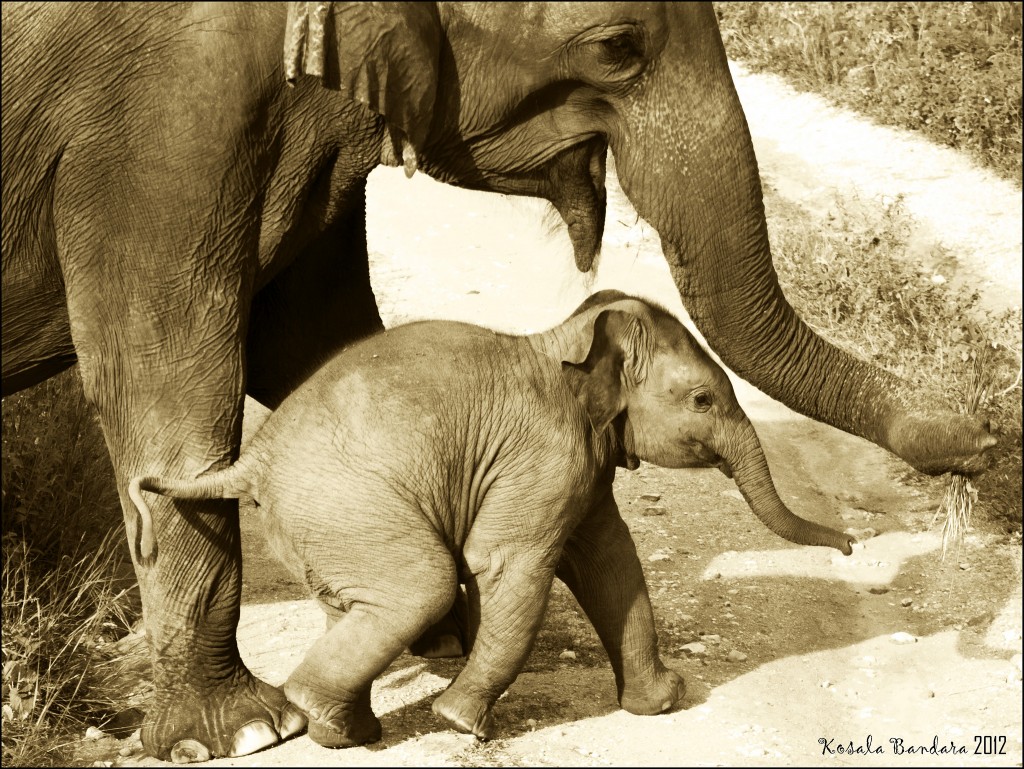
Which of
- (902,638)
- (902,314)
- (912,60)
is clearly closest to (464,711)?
(902,638)

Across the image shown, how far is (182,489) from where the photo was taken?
4910 millimetres

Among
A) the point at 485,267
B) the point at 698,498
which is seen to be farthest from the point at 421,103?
the point at 485,267

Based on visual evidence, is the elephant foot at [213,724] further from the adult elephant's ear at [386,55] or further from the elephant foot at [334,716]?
the adult elephant's ear at [386,55]

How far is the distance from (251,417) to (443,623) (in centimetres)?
258

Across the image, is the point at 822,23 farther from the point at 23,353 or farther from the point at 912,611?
the point at 23,353

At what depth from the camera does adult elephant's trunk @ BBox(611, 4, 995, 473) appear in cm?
482

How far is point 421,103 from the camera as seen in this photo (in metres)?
4.73

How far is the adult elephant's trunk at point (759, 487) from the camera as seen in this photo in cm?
539

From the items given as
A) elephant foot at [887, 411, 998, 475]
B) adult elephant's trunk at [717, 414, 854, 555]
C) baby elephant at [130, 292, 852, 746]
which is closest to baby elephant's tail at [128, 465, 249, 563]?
baby elephant at [130, 292, 852, 746]

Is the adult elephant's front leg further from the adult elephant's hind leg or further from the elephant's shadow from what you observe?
the adult elephant's hind leg

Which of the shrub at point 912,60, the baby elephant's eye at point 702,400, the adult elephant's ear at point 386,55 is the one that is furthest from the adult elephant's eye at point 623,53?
the shrub at point 912,60

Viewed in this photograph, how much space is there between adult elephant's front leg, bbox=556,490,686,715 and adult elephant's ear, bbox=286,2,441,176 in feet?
4.93

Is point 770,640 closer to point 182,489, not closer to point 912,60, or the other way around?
point 182,489

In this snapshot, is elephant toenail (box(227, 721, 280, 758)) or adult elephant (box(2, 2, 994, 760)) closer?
adult elephant (box(2, 2, 994, 760))
